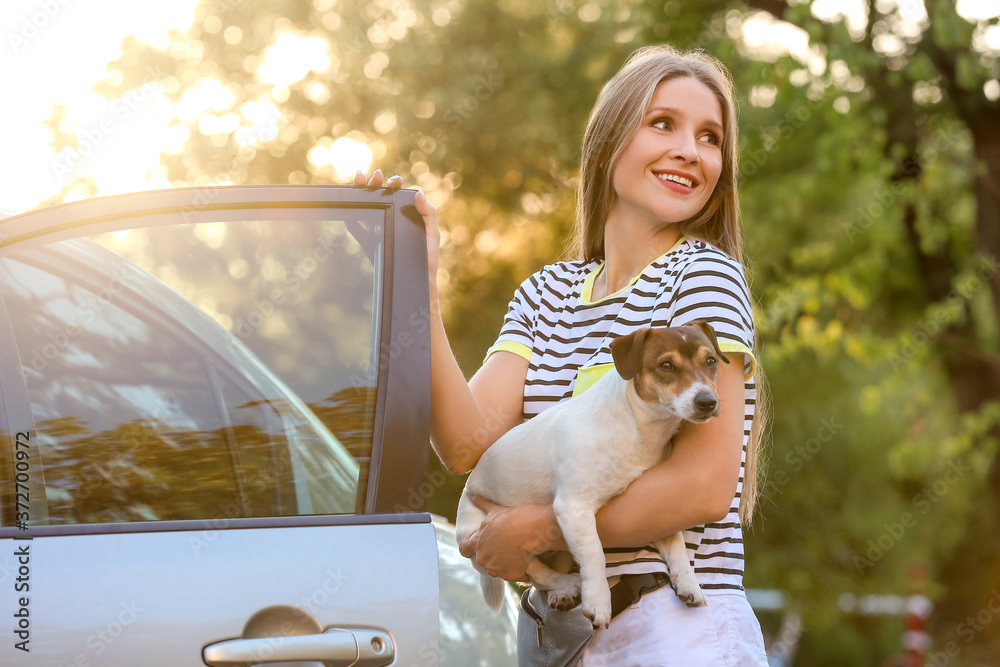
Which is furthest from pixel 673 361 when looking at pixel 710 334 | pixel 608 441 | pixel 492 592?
pixel 492 592

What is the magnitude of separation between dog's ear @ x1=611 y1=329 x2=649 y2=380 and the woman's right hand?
0.43 metres

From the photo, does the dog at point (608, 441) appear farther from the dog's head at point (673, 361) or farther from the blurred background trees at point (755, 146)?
the blurred background trees at point (755, 146)

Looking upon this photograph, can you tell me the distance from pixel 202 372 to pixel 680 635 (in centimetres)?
120

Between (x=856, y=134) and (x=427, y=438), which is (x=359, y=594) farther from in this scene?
(x=856, y=134)

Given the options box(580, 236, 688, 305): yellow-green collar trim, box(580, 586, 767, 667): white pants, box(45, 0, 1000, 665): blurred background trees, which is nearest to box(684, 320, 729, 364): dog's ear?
box(580, 236, 688, 305): yellow-green collar trim

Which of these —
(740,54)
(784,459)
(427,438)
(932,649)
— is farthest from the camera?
(784,459)

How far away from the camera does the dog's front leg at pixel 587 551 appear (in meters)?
2.19

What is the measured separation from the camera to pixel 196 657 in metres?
1.84

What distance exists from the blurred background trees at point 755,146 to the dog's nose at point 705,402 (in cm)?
685

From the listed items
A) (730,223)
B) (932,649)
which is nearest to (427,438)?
(730,223)

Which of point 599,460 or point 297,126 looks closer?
point 599,460

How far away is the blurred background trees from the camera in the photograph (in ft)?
30.1

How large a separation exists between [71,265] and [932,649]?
18487 mm

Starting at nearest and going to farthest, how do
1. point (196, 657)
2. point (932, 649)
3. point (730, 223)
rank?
point (196, 657)
point (730, 223)
point (932, 649)
